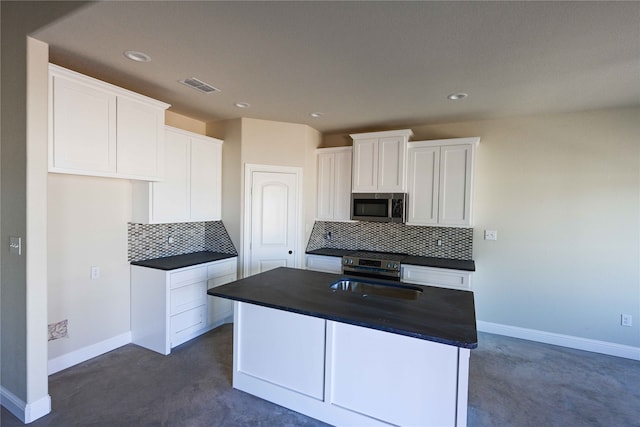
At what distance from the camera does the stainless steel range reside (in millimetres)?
3697

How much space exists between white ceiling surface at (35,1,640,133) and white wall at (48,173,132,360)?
110cm

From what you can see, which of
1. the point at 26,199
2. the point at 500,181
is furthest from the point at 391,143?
the point at 26,199

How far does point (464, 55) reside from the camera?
2150 millimetres

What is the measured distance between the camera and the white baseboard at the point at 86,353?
8.89 feet

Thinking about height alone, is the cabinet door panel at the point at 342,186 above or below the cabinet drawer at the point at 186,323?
above

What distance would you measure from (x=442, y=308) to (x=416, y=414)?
2.19 ft

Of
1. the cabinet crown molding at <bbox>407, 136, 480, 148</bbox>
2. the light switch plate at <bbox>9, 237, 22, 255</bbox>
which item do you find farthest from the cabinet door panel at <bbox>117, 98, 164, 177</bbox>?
the cabinet crown molding at <bbox>407, 136, 480, 148</bbox>

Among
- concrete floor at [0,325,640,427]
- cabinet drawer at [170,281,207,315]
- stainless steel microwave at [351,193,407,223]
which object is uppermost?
stainless steel microwave at [351,193,407,223]

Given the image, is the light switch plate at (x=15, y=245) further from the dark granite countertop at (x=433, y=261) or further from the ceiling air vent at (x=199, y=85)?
the dark granite countertop at (x=433, y=261)

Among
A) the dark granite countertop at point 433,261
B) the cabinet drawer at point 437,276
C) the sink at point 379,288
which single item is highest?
the dark granite countertop at point 433,261

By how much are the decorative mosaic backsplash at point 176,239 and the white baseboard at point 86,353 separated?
0.84 meters

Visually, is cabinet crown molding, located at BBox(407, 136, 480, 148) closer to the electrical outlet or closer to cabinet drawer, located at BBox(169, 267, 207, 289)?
the electrical outlet

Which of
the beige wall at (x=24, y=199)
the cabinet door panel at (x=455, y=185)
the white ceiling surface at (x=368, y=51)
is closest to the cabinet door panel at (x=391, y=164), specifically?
the cabinet door panel at (x=455, y=185)

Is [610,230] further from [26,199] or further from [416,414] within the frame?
[26,199]
